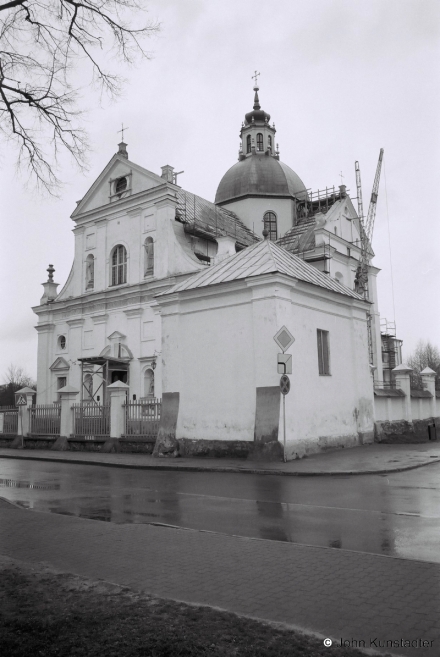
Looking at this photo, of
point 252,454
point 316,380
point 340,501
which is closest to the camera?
point 340,501

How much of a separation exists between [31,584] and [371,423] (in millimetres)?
17014

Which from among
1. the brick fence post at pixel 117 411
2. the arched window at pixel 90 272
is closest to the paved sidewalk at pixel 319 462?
the brick fence post at pixel 117 411

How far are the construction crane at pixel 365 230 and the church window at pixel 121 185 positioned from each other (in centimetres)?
1767

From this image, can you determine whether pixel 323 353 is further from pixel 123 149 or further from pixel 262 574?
pixel 123 149

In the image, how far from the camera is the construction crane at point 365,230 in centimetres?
4294

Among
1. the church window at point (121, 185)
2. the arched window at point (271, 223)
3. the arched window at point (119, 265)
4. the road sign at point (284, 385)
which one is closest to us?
the road sign at point (284, 385)

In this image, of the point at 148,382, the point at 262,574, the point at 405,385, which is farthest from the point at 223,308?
the point at 148,382

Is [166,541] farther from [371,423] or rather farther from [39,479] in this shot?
[371,423]

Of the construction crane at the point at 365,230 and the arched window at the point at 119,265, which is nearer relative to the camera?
the arched window at the point at 119,265

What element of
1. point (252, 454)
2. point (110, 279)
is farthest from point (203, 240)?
Result: point (252, 454)

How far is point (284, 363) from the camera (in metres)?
15.1

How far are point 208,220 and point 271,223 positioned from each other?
26.1 ft

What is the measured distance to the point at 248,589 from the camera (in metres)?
4.75

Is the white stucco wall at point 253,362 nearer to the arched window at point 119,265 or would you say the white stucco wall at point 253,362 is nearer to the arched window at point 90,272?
the arched window at point 119,265
